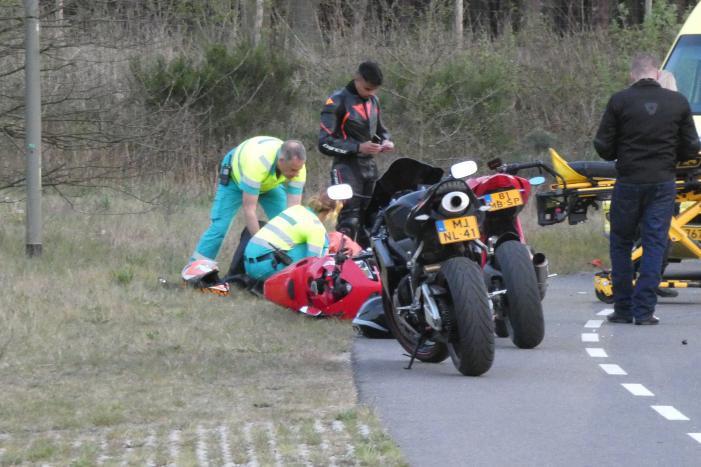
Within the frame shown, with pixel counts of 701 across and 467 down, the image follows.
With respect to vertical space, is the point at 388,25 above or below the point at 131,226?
above

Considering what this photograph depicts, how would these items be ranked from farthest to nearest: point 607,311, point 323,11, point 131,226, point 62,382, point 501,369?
point 323,11
point 131,226
point 607,311
point 501,369
point 62,382

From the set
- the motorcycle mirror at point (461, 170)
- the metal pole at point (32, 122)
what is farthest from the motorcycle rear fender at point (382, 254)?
the metal pole at point (32, 122)

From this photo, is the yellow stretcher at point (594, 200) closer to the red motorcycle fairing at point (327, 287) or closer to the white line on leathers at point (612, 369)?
the red motorcycle fairing at point (327, 287)

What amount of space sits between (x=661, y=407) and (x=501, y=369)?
4.89ft

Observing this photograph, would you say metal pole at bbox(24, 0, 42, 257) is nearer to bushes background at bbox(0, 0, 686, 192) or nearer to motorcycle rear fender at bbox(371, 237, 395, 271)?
bushes background at bbox(0, 0, 686, 192)

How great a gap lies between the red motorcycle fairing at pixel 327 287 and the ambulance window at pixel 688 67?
532cm

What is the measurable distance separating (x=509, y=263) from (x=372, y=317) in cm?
114

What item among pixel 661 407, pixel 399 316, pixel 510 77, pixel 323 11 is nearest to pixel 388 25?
pixel 510 77

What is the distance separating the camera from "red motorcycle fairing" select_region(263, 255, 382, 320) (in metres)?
11.5

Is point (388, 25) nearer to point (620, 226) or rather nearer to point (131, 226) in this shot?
point (131, 226)

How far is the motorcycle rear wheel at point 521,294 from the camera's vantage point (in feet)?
32.6

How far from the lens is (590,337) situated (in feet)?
36.3

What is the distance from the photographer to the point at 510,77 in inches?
999

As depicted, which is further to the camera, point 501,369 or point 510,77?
point 510,77
